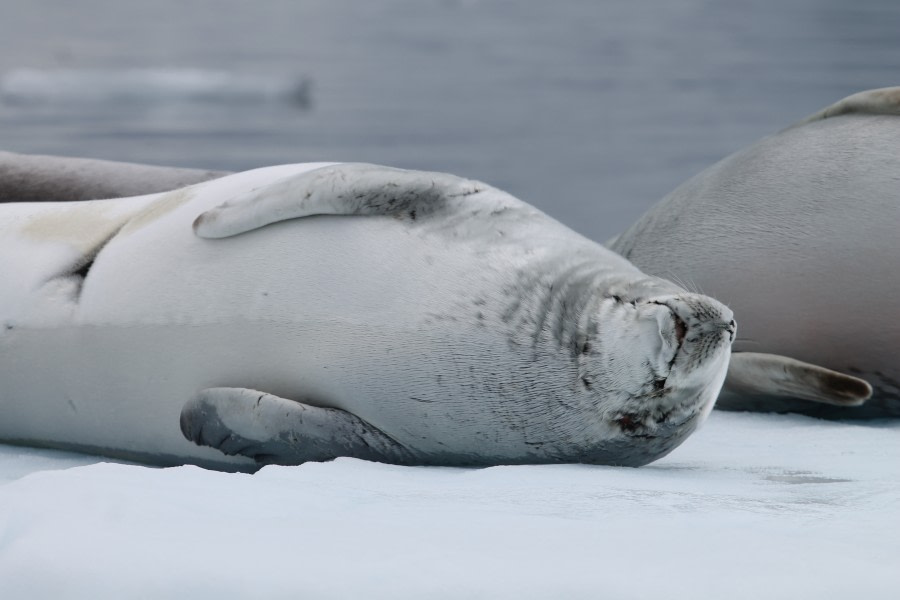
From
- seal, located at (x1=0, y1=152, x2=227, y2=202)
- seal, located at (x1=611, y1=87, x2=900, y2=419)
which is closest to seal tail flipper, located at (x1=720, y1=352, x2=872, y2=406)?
seal, located at (x1=611, y1=87, x2=900, y2=419)

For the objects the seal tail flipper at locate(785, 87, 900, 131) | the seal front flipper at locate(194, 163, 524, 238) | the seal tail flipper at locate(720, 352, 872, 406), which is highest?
the seal tail flipper at locate(785, 87, 900, 131)

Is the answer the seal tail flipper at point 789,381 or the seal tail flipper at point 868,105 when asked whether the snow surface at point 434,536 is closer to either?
the seal tail flipper at point 789,381

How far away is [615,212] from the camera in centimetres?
859

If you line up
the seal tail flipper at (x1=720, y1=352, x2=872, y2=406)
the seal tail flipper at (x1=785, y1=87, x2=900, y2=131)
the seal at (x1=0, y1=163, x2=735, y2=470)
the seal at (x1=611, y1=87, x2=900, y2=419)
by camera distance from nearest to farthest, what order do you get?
the seal at (x1=0, y1=163, x2=735, y2=470), the seal tail flipper at (x1=720, y1=352, x2=872, y2=406), the seal at (x1=611, y1=87, x2=900, y2=419), the seal tail flipper at (x1=785, y1=87, x2=900, y2=131)

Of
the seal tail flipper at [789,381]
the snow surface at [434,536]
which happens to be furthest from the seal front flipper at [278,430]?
the seal tail flipper at [789,381]

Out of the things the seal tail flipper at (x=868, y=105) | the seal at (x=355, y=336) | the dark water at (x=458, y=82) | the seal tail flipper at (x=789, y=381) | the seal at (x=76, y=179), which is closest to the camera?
the seal at (x=355, y=336)

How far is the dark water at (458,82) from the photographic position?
10930 mm

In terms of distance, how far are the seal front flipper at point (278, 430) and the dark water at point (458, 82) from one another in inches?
229

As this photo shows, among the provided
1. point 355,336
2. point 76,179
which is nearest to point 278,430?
point 355,336

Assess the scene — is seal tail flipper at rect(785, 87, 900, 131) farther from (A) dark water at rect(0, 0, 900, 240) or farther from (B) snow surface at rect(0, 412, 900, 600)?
(A) dark water at rect(0, 0, 900, 240)

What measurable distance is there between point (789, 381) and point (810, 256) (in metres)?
0.30

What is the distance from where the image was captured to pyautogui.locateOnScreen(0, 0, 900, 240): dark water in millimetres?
10930

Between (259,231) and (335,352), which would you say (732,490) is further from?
(259,231)

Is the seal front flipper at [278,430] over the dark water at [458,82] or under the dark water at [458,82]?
over
